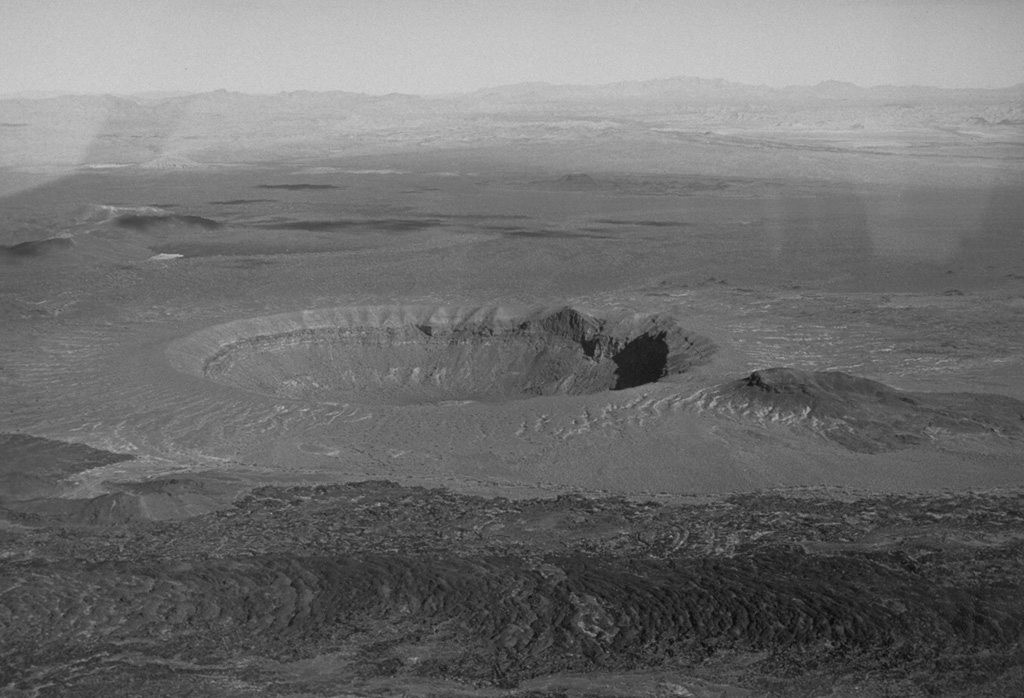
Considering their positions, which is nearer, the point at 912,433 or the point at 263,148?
the point at 912,433

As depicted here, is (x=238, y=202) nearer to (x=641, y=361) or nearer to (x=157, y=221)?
(x=157, y=221)

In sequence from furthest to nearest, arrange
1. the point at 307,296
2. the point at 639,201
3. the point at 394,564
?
the point at 639,201
the point at 307,296
the point at 394,564

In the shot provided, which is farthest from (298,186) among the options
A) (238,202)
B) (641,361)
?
(641,361)

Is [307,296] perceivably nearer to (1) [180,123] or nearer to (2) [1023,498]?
(2) [1023,498]

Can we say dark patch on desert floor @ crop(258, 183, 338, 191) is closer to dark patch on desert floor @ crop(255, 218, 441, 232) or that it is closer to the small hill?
dark patch on desert floor @ crop(255, 218, 441, 232)

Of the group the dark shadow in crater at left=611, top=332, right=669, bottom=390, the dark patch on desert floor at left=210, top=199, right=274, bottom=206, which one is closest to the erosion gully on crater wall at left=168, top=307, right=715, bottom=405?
the dark shadow in crater at left=611, top=332, right=669, bottom=390

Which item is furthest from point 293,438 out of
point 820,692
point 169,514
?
point 820,692
